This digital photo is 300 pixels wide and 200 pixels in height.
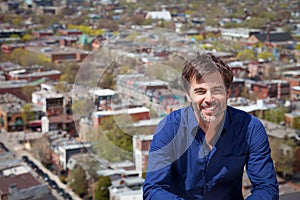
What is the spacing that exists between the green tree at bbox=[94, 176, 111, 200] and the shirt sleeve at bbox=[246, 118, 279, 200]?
3.73 m

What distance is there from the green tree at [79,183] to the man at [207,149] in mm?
3946

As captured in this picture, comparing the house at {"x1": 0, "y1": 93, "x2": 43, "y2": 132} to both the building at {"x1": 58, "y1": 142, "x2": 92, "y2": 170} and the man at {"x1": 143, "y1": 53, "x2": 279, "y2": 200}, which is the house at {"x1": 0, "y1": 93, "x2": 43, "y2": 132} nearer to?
the building at {"x1": 58, "y1": 142, "x2": 92, "y2": 170}

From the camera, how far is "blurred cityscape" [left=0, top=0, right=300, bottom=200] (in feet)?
2.61

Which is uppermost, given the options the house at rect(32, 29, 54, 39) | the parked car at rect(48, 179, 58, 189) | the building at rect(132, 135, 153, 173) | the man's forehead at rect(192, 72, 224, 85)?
the man's forehead at rect(192, 72, 224, 85)

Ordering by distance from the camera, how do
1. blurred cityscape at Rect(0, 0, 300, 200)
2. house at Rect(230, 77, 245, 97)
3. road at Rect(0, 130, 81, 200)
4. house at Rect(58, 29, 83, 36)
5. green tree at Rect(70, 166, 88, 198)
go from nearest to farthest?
blurred cityscape at Rect(0, 0, 300, 200) < green tree at Rect(70, 166, 88, 198) < road at Rect(0, 130, 81, 200) < house at Rect(230, 77, 245, 97) < house at Rect(58, 29, 83, 36)

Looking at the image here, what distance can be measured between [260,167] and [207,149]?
2.2 inches

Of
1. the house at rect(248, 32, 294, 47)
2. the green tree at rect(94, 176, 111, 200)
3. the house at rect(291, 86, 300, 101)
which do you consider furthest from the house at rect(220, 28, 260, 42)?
the green tree at rect(94, 176, 111, 200)

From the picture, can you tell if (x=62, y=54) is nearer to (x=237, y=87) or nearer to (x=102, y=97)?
(x=237, y=87)

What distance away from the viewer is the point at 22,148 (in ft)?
19.5

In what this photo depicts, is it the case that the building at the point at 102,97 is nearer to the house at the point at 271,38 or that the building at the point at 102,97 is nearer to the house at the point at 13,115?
the house at the point at 13,115

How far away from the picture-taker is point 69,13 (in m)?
18.9

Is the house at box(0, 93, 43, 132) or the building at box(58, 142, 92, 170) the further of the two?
the house at box(0, 93, 43, 132)

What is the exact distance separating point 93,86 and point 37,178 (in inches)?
161

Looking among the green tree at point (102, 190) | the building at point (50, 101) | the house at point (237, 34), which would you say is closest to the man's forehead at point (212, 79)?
the green tree at point (102, 190)
